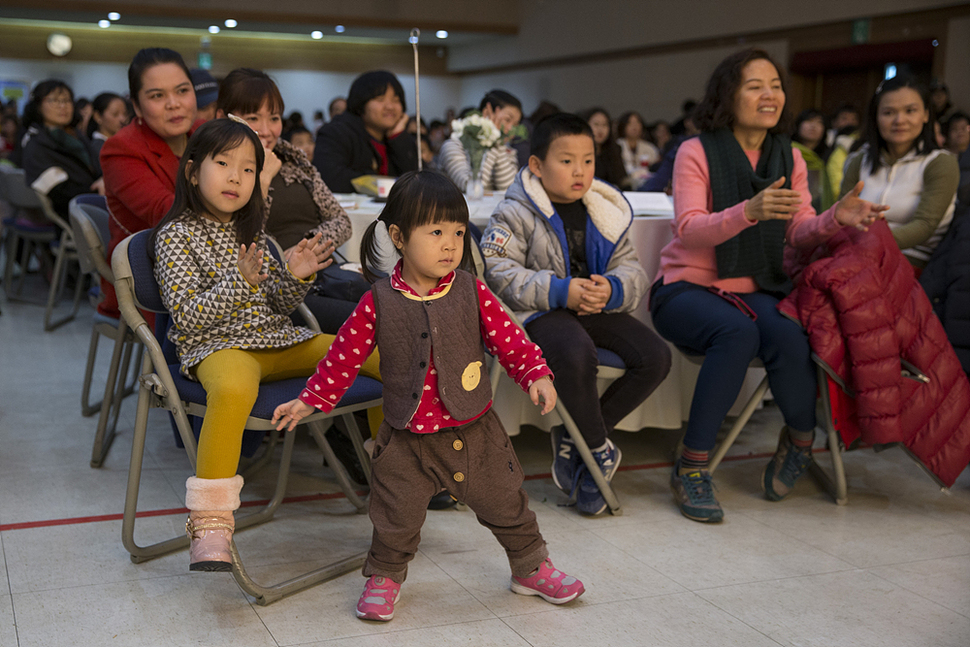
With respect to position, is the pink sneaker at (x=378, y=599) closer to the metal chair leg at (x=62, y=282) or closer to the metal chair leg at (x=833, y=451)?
the metal chair leg at (x=833, y=451)

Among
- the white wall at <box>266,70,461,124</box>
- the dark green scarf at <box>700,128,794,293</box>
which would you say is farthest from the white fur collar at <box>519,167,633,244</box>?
the white wall at <box>266,70,461,124</box>

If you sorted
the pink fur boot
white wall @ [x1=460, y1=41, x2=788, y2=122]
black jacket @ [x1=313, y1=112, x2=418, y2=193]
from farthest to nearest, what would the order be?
white wall @ [x1=460, y1=41, x2=788, y2=122] → black jacket @ [x1=313, y1=112, x2=418, y2=193] → the pink fur boot

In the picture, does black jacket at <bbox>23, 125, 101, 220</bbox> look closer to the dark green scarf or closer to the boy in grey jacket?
the boy in grey jacket

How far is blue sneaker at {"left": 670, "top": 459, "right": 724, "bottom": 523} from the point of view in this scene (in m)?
2.44

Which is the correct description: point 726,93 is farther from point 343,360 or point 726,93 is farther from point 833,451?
point 343,360

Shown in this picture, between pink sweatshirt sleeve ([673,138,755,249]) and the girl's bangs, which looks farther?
pink sweatshirt sleeve ([673,138,755,249])

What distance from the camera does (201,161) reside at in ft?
6.76

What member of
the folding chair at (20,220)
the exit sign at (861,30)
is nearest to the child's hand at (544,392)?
the folding chair at (20,220)

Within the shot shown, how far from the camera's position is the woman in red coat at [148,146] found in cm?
257

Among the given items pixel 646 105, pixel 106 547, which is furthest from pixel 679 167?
pixel 646 105

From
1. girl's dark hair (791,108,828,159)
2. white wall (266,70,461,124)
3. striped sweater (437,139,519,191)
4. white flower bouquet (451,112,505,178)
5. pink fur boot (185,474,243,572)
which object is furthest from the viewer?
white wall (266,70,461,124)

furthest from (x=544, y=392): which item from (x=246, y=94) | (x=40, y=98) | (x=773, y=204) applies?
(x=40, y=98)

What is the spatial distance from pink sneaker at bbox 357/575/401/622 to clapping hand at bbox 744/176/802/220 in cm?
141

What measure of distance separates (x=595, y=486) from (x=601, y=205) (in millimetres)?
851
